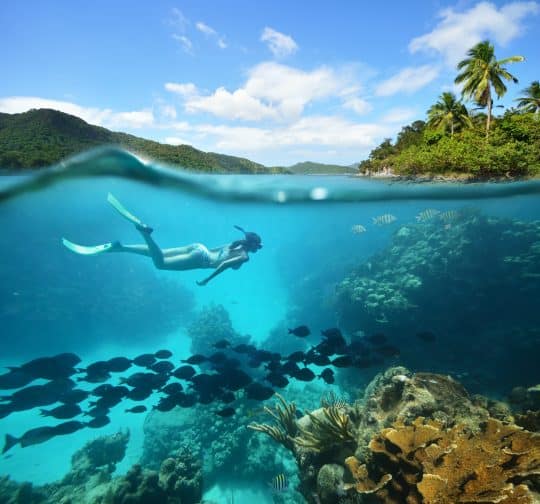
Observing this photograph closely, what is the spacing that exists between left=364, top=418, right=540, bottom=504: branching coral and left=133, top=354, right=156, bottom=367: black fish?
6.00m

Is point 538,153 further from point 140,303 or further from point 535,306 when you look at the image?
point 140,303

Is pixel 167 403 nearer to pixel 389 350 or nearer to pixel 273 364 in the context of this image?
pixel 273 364

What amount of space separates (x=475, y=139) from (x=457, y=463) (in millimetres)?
18401

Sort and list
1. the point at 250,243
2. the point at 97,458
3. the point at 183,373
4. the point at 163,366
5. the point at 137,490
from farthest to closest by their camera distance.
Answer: the point at 250,243 < the point at 97,458 < the point at 163,366 < the point at 183,373 < the point at 137,490

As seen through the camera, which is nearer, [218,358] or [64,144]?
[218,358]

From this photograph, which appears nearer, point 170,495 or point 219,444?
point 170,495

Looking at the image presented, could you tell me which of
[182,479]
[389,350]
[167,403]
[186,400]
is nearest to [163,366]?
[167,403]

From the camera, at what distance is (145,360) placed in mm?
7738

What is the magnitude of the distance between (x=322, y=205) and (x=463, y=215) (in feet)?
31.7

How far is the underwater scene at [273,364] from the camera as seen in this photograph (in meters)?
4.62

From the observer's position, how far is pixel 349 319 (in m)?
15.4

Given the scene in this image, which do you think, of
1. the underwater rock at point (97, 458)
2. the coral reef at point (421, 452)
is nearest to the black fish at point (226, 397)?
the coral reef at point (421, 452)

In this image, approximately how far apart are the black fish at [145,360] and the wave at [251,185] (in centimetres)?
680

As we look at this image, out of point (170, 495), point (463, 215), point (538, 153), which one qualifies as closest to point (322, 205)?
point (463, 215)
